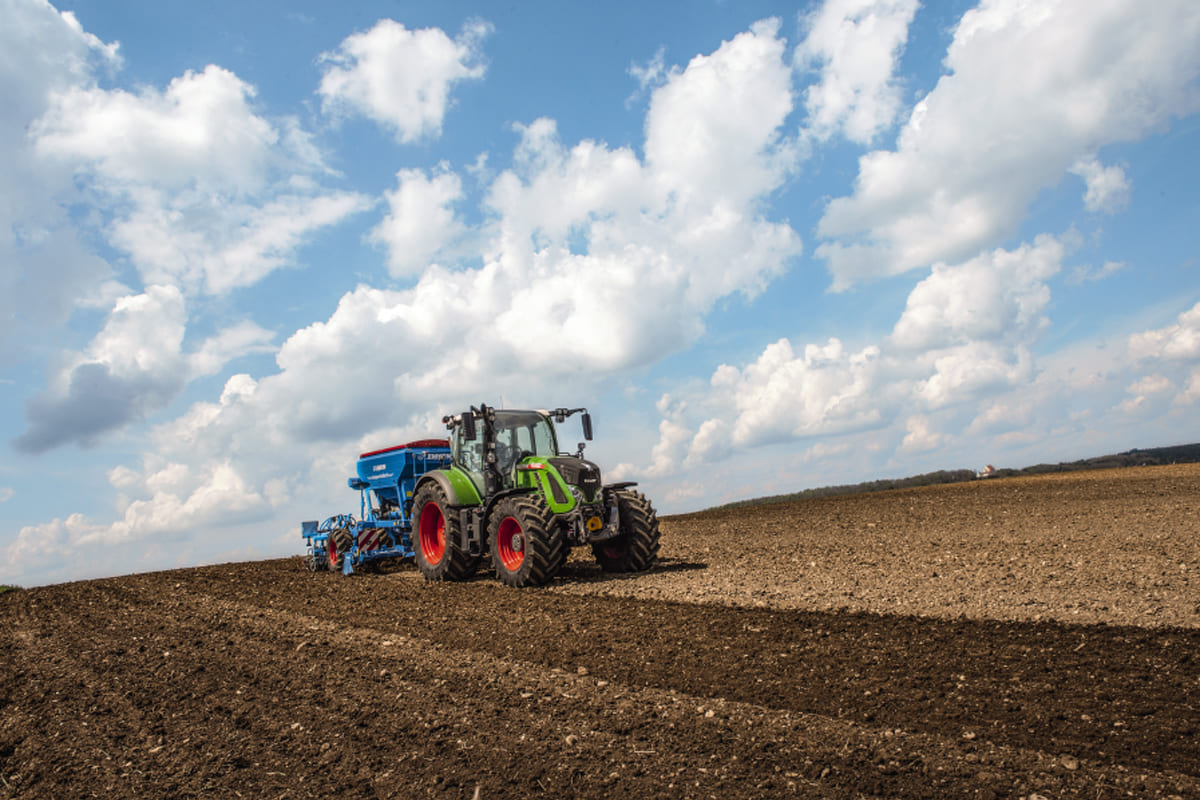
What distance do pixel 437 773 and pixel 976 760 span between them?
2.88 m

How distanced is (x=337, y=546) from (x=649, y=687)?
1053cm

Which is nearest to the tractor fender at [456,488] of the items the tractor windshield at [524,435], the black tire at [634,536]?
the tractor windshield at [524,435]

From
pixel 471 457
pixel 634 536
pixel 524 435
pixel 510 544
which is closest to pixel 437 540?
pixel 471 457

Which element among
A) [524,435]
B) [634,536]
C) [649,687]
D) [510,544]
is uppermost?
[524,435]

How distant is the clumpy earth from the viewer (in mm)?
4039

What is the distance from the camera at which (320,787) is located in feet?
13.6

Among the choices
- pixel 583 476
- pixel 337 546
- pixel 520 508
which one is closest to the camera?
pixel 520 508

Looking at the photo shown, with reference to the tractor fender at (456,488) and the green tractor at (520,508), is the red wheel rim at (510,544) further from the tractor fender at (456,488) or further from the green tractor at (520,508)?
the tractor fender at (456,488)

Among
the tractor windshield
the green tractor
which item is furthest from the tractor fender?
the tractor windshield

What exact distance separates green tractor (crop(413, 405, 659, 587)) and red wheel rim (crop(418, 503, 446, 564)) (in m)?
0.02

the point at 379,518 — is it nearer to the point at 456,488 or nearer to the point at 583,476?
the point at 456,488

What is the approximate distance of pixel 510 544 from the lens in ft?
36.6

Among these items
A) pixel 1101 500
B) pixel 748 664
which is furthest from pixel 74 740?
pixel 1101 500

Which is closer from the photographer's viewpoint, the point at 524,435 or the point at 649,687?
the point at 649,687
